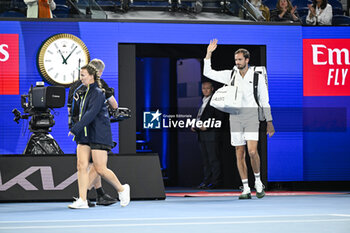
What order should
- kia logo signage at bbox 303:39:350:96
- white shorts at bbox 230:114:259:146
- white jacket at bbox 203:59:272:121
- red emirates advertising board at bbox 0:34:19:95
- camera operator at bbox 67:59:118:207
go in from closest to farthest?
camera operator at bbox 67:59:118:207
white shorts at bbox 230:114:259:146
white jacket at bbox 203:59:272:121
red emirates advertising board at bbox 0:34:19:95
kia logo signage at bbox 303:39:350:96

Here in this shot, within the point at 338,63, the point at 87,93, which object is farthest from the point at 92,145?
the point at 338,63

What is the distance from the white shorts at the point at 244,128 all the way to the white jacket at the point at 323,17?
3863mm

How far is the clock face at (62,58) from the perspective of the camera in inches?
442

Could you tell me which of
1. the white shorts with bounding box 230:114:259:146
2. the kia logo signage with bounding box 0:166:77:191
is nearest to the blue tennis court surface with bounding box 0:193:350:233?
the kia logo signage with bounding box 0:166:77:191

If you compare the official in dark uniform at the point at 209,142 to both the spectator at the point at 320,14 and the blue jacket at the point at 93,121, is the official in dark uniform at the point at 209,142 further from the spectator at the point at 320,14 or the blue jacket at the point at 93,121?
the blue jacket at the point at 93,121

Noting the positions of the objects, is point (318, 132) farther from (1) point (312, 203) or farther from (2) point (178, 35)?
(1) point (312, 203)

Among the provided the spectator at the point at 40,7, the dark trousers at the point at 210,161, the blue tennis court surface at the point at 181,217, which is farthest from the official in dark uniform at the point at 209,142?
the blue tennis court surface at the point at 181,217

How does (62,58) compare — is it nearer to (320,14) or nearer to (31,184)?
(31,184)

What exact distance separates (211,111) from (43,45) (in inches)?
127

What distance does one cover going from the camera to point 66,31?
1127cm

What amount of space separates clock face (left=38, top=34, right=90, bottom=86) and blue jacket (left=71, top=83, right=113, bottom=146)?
3.82 metres

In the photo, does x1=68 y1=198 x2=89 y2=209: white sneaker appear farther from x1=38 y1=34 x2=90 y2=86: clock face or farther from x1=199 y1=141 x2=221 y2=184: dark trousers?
x1=199 y1=141 x2=221 y2=184: dark trousers

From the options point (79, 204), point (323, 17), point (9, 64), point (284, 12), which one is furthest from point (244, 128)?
point (9, 64)

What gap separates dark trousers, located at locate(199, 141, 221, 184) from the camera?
1227cm
